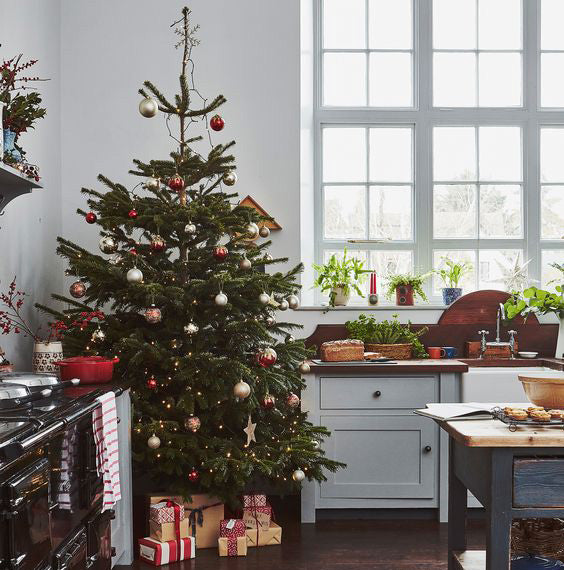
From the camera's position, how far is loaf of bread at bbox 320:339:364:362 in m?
4.44

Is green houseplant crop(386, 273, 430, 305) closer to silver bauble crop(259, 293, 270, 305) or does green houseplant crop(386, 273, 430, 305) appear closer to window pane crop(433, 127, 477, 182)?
window pane crop(433, 127, 477, 182)

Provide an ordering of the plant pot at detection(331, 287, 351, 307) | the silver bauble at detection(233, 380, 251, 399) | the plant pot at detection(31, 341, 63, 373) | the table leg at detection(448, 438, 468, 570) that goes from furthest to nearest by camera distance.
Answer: the plant pot at detection(331, 287, 351, 307), the silver bauble at detection(233, 380, 251, 399), the plant pot at detection(31, 341, 63, 373), the table leg at detection(448, 438, 468, 570)

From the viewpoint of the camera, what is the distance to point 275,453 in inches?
148

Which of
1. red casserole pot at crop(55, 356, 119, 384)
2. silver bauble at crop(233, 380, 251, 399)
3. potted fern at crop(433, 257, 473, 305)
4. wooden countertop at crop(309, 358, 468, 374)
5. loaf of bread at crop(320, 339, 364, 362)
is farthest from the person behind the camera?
potted fern at crop(433, 257, 473, 305)

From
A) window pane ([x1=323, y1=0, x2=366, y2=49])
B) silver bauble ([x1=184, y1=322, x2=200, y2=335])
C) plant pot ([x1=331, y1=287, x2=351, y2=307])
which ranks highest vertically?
window pane ([x1=323, y1=0, x2=366, y2=49])

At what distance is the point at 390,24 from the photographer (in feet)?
17.6

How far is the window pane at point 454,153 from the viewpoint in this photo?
5.37 meters

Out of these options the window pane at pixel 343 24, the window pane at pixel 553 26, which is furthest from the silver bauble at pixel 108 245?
the window pane at pixel 553 26

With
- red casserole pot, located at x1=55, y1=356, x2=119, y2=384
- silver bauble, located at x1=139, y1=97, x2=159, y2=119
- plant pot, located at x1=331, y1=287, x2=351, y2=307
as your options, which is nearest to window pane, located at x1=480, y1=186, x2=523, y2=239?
plant pot, located at x1=331, y1=287, x2=351, y2=307

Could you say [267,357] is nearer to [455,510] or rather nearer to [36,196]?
[455,510]

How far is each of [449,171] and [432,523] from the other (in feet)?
7.80

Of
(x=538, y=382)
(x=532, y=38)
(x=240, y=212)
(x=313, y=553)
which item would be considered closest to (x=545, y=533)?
(x=538, y=382)

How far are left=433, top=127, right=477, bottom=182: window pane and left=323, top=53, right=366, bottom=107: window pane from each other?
60 cm

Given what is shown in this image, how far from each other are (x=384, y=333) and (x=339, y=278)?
1.70ft
